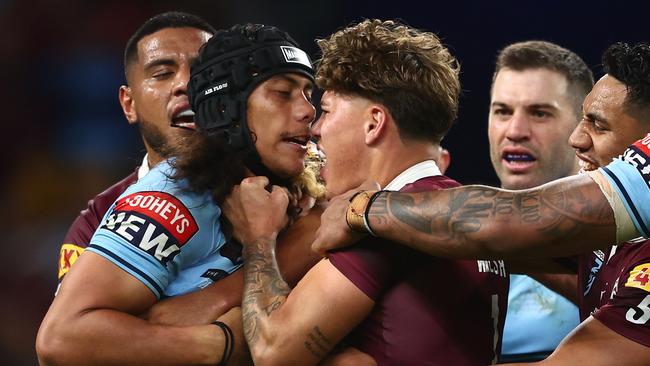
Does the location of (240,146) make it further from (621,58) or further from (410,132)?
(621,58)

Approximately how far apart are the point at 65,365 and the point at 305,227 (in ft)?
3.28

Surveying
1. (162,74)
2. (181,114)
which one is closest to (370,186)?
(181,114)

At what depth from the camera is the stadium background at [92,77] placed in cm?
775

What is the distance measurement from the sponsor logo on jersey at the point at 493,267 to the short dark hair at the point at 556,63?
2.26m

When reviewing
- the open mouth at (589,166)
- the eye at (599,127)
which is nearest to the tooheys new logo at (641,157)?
the eye at (599,127)

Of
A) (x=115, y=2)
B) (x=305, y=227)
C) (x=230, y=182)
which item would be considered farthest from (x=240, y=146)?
(x=115, y=2)

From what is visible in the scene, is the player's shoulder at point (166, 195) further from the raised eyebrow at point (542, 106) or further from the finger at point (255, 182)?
the raised eyebrow at point (542, 106)

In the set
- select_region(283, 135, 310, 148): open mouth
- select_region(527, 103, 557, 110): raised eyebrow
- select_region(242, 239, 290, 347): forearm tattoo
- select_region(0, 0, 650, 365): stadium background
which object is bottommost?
select_region(0, 0, 650, 365): stadium background

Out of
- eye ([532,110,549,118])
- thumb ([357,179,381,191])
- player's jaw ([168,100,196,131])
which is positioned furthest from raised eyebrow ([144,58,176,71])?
eye ([532,110,549,118])

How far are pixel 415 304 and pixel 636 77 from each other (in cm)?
120

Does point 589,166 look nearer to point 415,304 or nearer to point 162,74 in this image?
point 415,304

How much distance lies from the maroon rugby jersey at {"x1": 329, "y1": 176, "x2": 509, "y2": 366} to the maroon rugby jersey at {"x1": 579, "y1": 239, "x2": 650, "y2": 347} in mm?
430

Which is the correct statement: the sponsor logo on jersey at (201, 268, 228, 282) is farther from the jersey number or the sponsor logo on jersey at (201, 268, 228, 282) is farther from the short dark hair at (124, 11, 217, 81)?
the short dark hair at (124, 11, 217, 81)

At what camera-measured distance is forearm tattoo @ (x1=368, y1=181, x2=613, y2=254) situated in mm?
2773
